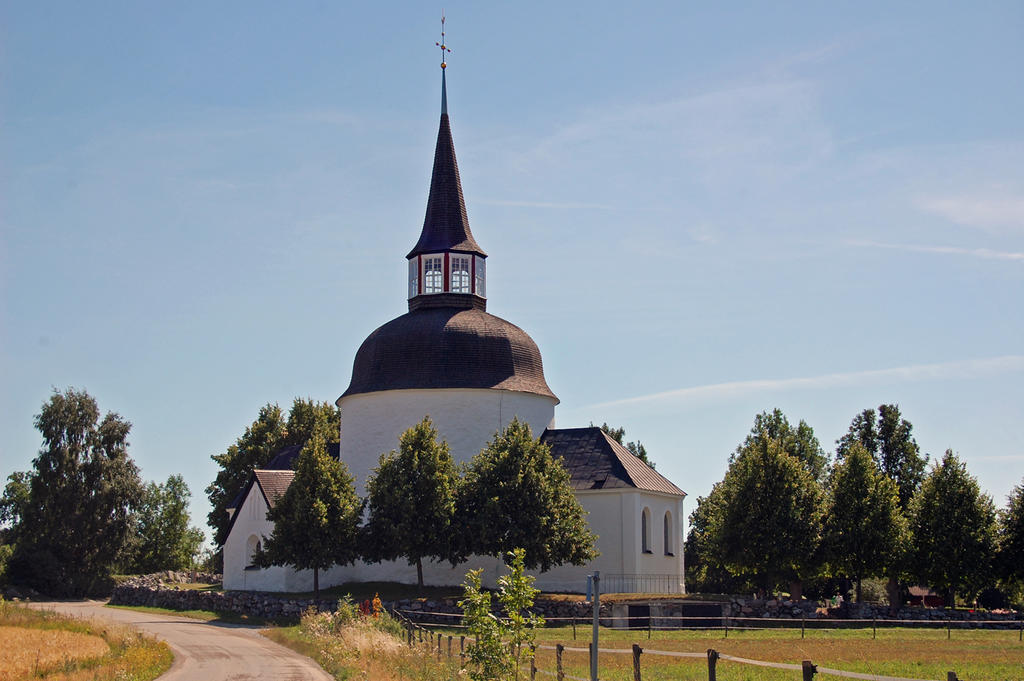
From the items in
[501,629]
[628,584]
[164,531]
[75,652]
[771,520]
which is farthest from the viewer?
[164,531]

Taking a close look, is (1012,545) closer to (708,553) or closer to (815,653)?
(708,553)

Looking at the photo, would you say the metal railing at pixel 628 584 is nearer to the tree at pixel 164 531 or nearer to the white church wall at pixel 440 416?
the white church wall at pixel 440 416

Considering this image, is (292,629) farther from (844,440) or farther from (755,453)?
(844,440)

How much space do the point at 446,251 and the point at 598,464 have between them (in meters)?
12.9

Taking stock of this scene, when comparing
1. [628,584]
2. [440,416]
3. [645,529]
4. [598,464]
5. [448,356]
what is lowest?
[628,584]

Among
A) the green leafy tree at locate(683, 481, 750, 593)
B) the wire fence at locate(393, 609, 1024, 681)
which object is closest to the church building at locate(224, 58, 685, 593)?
the green leafy tree at locate(683, 481, 750, 593)

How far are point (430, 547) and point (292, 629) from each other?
750 cm

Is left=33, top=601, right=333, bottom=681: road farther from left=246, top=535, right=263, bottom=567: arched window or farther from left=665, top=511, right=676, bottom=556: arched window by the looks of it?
left=665, top=511, right=676, bottom=556: arched window

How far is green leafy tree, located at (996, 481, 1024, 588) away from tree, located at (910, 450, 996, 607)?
2.43 feet

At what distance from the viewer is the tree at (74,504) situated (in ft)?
195

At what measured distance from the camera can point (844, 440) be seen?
2788 inches

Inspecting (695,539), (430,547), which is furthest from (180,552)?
(430,547)

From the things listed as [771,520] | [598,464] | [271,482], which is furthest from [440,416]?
[771,520]

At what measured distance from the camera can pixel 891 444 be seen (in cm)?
6894
